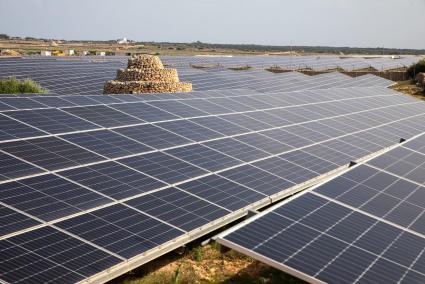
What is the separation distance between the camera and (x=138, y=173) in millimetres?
13398

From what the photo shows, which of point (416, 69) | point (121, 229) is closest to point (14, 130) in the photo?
point (121, 229)

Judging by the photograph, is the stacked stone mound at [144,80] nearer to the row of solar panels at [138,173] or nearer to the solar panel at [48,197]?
the row of solar panels at [138,173]

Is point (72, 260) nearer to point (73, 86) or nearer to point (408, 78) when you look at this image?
point (73, 86)

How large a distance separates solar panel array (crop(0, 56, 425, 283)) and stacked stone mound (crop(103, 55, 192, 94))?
23.9 feet

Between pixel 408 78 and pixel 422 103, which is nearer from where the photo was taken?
pixel 422 103

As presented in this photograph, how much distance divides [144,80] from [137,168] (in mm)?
17820

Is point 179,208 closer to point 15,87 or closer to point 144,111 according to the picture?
point 144,111

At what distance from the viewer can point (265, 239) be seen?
351 inches

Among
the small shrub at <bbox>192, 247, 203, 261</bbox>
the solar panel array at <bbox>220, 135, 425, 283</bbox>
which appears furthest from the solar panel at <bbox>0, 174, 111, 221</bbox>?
the solar panel array at <bbox>220, 135, 425, 283</bbox>

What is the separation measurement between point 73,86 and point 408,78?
57243 mm

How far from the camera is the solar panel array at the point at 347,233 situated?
843 centimetres

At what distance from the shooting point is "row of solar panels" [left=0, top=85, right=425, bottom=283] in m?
9.64

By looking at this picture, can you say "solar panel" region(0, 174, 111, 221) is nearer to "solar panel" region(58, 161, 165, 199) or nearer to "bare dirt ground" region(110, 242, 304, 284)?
"solar panel" region(58, 161, 165, 199)

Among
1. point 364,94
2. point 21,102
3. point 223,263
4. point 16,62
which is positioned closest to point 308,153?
point 223,263
